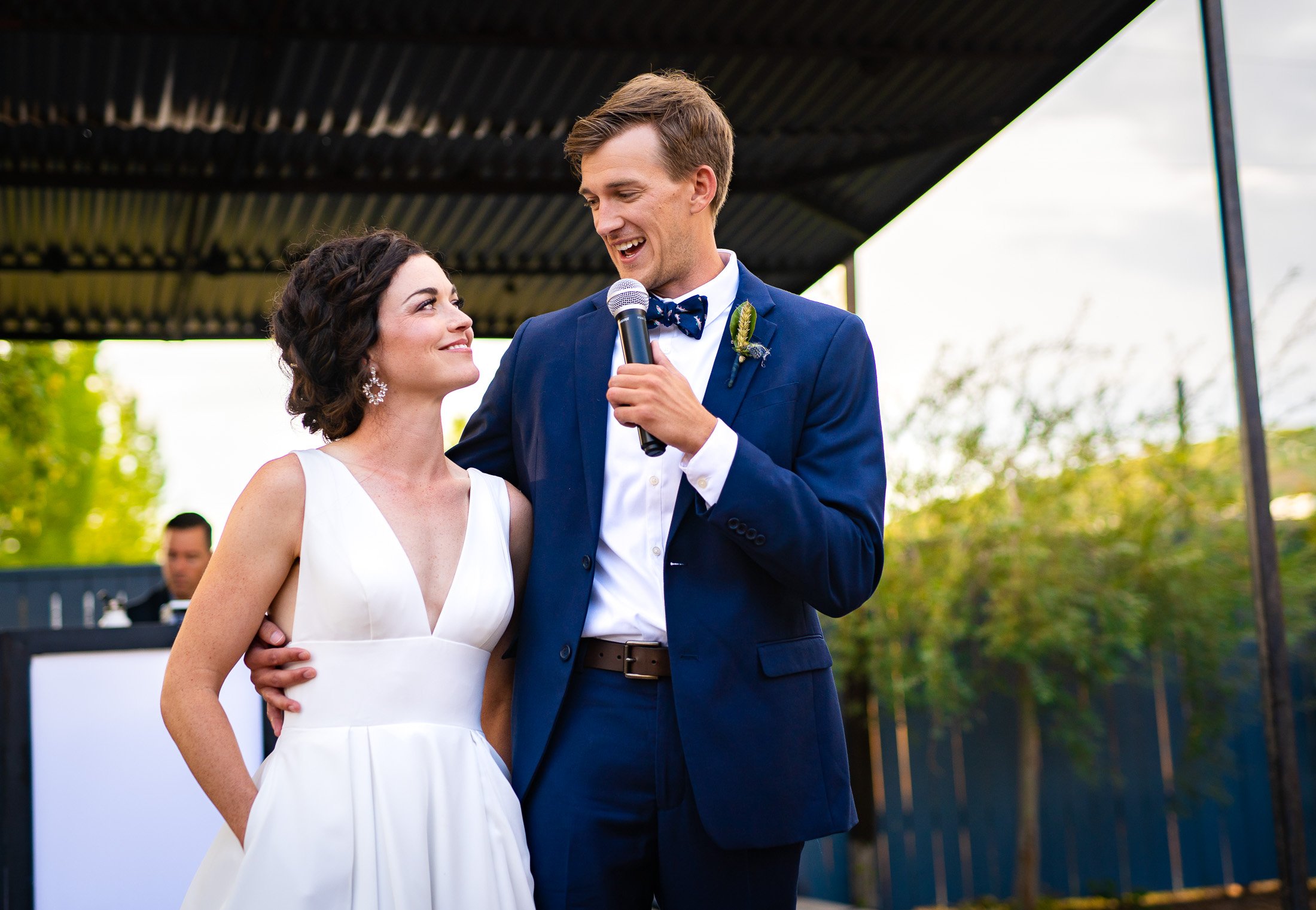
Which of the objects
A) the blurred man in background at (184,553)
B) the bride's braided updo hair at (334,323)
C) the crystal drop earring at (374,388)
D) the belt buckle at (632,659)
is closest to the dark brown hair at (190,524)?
the blurred man in background at (184,553)

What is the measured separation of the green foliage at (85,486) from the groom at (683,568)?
20.1m

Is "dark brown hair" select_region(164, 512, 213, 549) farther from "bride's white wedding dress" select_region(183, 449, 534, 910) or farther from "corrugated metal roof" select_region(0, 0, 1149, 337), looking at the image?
"bride's white wedding dress" select_region(183, 449, 534, 910)

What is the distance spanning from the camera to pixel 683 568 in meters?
2.09

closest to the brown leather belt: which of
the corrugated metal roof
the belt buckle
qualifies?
the belt buckle

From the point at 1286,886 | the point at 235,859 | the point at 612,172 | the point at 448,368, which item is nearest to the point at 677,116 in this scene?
the point at 612,172

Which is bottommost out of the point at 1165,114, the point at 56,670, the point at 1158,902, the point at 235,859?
the point at 1158,902

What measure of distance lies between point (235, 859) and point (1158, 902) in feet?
25.0

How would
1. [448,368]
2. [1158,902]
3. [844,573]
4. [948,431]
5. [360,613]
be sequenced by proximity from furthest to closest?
1. [1158,902]
2. [948,431]
3. [448,368]
4. [360,613]
5. [844,573]

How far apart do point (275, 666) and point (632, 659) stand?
621 millimetres

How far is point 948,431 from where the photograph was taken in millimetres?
7309

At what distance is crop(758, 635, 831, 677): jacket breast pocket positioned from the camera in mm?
2096

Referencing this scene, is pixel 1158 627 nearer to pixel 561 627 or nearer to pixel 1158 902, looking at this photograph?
pixel 1158 902

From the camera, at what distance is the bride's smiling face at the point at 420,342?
2.32 meters

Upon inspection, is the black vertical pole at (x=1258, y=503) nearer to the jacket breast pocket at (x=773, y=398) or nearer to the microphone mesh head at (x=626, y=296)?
the jacket breast pocket at (x=773, y=398)
